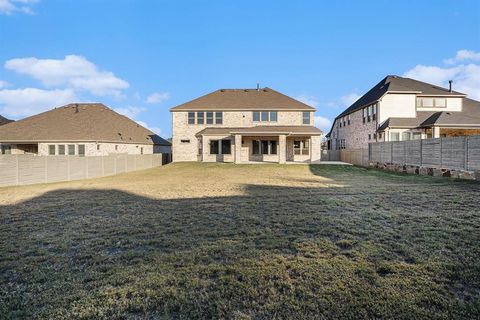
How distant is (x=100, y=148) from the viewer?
1101 inches

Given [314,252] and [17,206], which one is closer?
[314,252]

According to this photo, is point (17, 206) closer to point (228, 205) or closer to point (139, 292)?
point (228, 205)

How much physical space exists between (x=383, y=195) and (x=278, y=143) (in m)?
19.8

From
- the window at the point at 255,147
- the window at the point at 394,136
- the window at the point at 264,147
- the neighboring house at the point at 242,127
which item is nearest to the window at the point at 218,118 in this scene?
the neighboring house at the point at 242,127

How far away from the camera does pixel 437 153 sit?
17203 mm

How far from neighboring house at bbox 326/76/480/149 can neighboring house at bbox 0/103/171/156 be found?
26391mm

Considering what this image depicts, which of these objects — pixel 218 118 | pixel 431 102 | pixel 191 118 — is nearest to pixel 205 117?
pixel 218 118

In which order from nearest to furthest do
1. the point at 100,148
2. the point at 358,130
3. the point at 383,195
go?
1. the point at 383,195
2. the point at 100,148
3. the point at 358,130

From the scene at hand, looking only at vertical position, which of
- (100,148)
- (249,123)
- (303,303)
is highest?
(249,123)

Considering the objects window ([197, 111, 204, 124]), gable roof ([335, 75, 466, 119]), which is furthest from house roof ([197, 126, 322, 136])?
gable roof ([335, 75, 466, 119])

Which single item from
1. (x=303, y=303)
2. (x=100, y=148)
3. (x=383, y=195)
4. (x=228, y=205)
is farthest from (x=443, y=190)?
(x=100, y=148)

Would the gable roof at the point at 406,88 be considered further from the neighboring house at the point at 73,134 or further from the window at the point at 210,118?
the neighboring house at the point at 73,134

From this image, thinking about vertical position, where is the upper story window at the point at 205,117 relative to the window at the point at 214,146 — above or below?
above

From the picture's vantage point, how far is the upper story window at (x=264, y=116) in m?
31.5
